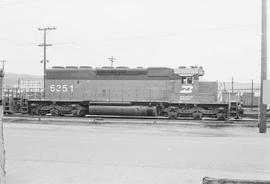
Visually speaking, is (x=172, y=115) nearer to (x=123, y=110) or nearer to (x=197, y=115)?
(x=197, y=115)

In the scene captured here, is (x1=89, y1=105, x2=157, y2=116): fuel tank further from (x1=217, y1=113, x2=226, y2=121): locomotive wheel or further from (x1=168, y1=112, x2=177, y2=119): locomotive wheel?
(x1=217, y1=113, x2=226, y2=121): locomotive wheel

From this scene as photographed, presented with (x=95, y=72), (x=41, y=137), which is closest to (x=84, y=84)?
(x=95, y=72)

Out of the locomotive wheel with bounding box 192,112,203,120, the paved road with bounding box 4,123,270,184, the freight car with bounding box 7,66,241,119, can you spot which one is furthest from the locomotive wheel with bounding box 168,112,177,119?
the paved road with bounding box 4,123,270,184

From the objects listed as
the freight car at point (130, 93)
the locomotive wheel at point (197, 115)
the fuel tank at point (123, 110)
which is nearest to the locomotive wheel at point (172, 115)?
the freight car at point (130, 93)

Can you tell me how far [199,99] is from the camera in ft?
76.2

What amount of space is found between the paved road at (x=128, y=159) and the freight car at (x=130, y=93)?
969 cm

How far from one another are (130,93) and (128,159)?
1510 cm

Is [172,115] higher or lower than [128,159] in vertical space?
higher

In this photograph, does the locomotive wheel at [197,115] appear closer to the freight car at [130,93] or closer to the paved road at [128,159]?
the freight car at [130,93]

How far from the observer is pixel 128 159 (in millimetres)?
9305

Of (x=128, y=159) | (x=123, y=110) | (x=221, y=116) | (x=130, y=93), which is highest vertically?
(x=130, y=93)

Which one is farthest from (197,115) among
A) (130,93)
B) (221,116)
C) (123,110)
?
(123,110)

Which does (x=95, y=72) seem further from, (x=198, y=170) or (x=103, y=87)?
(x=198, y=170)

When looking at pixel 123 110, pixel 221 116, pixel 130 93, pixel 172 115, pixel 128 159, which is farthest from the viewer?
pixel 130 93
